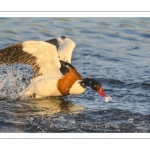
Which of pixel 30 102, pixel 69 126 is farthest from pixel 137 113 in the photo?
pixel 30 102

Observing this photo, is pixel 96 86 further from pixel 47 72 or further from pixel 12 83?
pixel 12 83

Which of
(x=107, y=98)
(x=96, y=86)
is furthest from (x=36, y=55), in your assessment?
(x=107, y=98)

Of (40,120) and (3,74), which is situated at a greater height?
(3,74)

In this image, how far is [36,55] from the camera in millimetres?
9531

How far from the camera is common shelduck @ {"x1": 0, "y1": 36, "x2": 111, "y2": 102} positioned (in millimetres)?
9234

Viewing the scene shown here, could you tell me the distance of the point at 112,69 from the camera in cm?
1116

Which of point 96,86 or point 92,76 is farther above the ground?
point 92,76

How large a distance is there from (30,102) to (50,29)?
369cm

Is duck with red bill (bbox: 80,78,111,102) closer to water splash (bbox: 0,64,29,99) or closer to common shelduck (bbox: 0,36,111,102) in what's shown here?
common shelduck (bbox: 0,36,111,102)

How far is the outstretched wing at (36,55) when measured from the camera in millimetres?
9148

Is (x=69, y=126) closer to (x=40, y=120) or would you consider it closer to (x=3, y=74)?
(x=40, y=120)

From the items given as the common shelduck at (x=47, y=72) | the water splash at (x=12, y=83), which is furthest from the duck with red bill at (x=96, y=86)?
the water splash at (x=12, y=83)

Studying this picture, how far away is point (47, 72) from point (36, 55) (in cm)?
43
